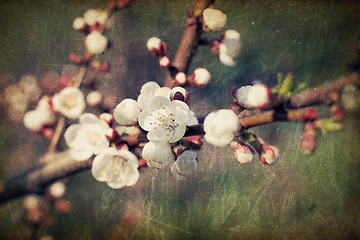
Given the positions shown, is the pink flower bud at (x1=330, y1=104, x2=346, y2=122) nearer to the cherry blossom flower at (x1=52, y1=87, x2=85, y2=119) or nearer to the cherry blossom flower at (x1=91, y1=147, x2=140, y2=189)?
the cherry blossom flower at (x1=91, y1=147, x2=140, y2=189)

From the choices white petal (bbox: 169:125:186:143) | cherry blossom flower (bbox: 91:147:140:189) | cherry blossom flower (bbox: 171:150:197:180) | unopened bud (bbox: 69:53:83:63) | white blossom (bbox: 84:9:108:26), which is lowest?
cherry blossom flower (bbox: 91:147:140:189)

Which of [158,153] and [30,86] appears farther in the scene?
[30,86]

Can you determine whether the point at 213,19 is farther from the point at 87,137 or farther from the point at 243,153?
the point at 87,137

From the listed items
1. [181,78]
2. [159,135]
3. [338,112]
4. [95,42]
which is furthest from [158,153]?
[338,112]

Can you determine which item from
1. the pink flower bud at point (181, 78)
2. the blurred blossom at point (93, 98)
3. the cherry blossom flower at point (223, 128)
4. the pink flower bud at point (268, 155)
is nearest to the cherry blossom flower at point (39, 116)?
the blurred blossom at point (93, 98)


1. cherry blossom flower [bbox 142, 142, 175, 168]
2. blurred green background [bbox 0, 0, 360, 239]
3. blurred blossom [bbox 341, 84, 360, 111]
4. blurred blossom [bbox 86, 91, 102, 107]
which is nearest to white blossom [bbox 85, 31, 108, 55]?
blurred green background [bbox 0, 0, 360, 239]

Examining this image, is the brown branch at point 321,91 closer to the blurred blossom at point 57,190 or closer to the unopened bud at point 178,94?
the unopened bud at point 178,94
